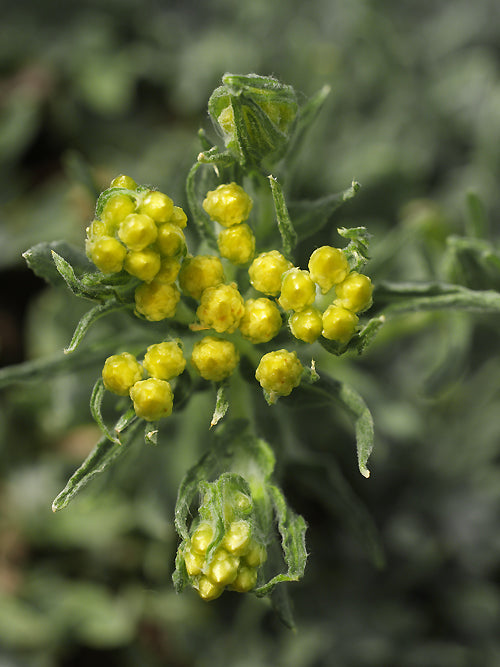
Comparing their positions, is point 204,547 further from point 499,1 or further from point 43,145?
point 499,1

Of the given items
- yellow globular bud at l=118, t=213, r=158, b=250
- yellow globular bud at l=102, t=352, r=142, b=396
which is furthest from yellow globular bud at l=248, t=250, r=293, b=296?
yellow globular bud at l=102, t=352, r=142, b=396

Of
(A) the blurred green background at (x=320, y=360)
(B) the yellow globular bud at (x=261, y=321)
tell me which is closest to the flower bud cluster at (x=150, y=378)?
(B) the yellow globular bud at (x=261, y=321)

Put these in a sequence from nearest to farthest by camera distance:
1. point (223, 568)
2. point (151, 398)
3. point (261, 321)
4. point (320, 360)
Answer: point (223, 568)
point (151, 398)
point (261, 321)
point (320, 360)

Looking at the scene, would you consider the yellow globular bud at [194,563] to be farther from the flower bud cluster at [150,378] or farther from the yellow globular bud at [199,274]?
the yellow globular bud at [199,274]

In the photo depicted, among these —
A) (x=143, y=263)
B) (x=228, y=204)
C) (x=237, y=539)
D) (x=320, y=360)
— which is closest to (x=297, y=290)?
(x=228, y=204)

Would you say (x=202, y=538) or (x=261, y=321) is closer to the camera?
(x=202, y=538)

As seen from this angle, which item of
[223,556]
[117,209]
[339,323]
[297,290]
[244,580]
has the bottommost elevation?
[244,580]

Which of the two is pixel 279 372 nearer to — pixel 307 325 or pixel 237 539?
pixel 307 325
